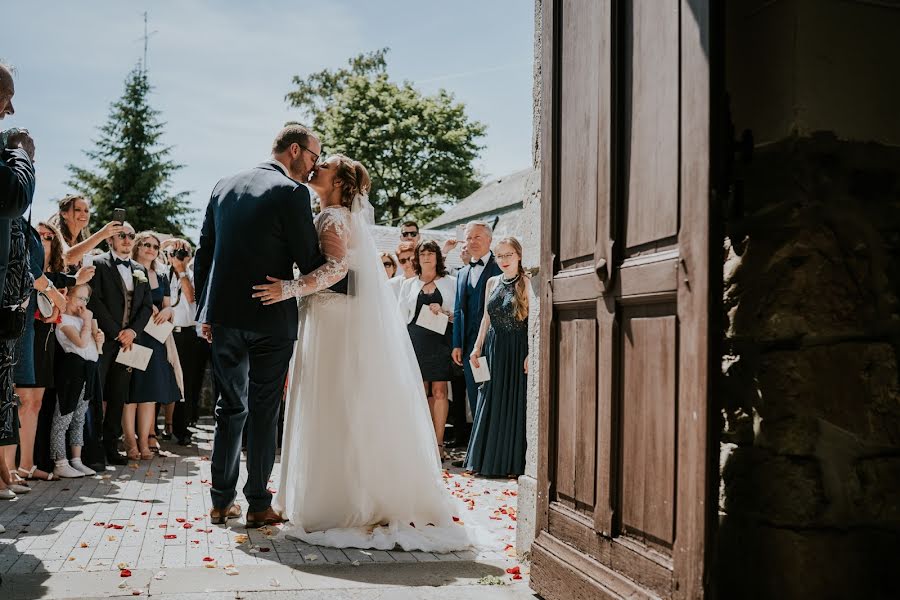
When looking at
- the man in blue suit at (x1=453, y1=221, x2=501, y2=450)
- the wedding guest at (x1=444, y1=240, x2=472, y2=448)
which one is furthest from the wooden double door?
the wedding guest at (x1=444, y1=240, x2=472, y2=448)

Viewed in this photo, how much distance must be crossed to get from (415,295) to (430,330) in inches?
16.3

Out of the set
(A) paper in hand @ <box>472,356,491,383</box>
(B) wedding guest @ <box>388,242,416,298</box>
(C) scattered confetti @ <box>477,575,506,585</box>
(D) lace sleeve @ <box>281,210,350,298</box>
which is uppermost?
(B) wedding guest @ <box>388,242,416,298</box>

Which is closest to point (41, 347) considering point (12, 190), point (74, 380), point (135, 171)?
point (74, 380)

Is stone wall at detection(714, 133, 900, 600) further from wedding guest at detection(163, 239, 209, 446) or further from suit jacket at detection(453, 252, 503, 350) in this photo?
wedding guest at detection(163, 239, 209, 446)

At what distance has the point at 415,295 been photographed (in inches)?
359

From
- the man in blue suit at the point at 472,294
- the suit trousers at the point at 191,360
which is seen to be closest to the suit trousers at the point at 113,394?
the suit trousers at the point at 191,360

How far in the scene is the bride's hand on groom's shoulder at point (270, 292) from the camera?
4.96m

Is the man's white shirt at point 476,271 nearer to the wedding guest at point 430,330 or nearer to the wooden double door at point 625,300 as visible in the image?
the wedding guest at point 430,330

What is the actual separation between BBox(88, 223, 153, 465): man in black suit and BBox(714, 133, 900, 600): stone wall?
6.08 metres

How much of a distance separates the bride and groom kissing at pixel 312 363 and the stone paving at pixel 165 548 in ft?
0.75

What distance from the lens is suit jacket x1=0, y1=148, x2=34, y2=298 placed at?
3689 millimetres

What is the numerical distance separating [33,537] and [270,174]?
2497 millimetres

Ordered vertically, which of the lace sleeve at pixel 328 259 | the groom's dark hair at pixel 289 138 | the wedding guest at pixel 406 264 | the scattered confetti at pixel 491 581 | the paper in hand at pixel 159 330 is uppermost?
the groom's dark hair at pixel 289 138

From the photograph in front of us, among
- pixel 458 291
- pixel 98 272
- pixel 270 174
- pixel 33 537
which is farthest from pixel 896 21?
pixel 98 272
